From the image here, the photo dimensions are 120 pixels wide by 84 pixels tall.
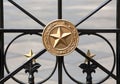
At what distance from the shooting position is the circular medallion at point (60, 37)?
172 cm

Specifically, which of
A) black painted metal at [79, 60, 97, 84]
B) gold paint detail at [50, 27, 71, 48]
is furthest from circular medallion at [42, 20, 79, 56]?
black painted metal at [79, 60, 97, 84]

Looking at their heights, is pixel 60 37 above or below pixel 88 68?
above

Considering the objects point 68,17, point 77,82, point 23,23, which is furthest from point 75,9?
point 77,82

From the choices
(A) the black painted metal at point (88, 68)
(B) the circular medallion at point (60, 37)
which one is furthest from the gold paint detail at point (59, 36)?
(A) the black painted metal at point (88, 68)

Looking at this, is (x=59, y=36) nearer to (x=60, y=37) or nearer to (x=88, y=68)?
(x=60, y=37)

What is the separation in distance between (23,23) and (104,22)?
0.45m

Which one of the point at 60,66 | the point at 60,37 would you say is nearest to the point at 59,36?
the point at 60,37

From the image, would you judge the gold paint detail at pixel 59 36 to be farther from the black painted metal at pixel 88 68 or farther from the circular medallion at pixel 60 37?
the black painted metal at pixel 88 68

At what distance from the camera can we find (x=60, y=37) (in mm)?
1717

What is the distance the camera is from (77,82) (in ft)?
6.05

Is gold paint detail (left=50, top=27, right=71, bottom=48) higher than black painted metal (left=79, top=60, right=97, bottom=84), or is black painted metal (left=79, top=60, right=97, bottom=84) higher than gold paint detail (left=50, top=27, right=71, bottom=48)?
gold paint detail (left=50, top=27, right=71, bottom=48)

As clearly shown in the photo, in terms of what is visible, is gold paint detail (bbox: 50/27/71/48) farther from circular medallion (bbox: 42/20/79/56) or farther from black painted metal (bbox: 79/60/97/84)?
black painted metal (bbox: 79/60/97/84)

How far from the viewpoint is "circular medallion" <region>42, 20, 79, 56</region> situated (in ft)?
5.63

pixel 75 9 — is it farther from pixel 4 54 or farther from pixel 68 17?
pixel 4 54
